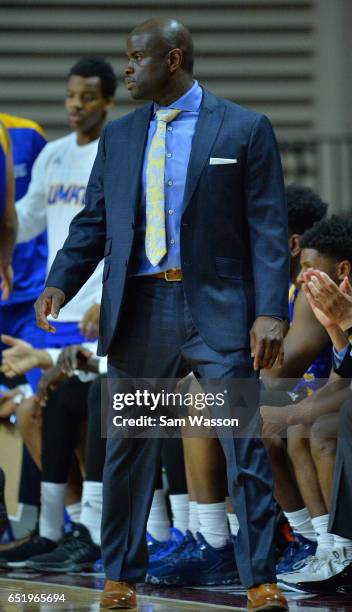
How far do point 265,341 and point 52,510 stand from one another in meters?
2.15

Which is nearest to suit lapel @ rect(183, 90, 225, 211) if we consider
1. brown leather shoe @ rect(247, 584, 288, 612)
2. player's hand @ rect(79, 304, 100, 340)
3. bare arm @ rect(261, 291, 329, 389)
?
bare arm @ rect(261, 291, 329, 389)

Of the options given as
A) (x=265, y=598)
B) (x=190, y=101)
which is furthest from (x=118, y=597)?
(x=190, y=101)

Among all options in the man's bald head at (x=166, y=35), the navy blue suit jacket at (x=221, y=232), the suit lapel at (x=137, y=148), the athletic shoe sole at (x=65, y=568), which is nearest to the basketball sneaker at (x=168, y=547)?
the athletic shoe sole at (x=65, y=568)

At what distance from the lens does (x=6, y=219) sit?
572cm

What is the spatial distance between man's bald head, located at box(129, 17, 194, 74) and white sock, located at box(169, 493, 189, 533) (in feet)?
6.15

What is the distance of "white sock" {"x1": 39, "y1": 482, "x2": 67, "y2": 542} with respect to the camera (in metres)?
5.38

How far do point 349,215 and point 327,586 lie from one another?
1.52 meters

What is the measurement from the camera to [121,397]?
12.6ft

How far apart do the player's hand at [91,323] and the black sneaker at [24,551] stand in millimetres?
931

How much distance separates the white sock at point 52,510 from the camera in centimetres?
538

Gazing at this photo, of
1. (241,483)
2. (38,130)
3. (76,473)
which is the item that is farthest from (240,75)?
(241,483)

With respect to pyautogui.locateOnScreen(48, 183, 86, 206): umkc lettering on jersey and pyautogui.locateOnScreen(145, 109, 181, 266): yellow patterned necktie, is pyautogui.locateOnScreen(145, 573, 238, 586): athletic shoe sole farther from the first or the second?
pyautogui.locateOnScreen(48, 183, 86, 206): umkc lettering on jersey

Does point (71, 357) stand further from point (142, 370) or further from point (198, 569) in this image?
point (142, 370)

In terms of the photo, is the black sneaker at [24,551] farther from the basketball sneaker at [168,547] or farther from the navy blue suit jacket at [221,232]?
the navy blue suit jacket at [221,232]
